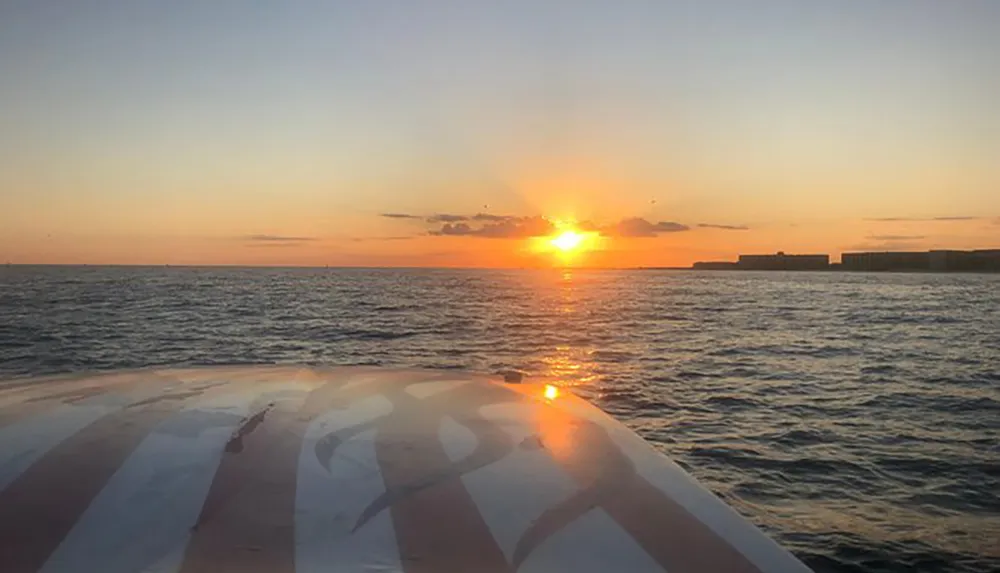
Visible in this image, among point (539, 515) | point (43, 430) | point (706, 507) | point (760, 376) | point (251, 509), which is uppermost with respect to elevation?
point (43, 430)

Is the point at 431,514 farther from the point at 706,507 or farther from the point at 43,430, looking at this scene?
the point at 43,430

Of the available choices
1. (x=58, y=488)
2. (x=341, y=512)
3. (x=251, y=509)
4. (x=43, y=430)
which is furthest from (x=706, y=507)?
(x=43, y=430)

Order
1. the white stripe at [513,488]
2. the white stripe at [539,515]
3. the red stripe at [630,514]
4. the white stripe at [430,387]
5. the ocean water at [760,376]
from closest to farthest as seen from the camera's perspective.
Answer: the white stripe at [539,515]
the red stripe at [630,514]
the white stripe at [513,488]
the white stripe at [430,387]
the ocean water at [760,376]

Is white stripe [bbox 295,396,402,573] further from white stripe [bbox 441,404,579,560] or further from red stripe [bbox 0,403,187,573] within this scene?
red stripe [bbox 0,403,187,573]

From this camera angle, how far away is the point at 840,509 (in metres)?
9.03

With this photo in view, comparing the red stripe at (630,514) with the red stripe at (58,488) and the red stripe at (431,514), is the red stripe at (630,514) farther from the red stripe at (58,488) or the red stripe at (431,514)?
the red stripe at (58,488)

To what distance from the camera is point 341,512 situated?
3520mm

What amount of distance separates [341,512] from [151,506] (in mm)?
944

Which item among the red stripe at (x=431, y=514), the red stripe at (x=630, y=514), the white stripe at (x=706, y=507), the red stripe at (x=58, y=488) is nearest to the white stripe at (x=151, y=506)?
the red stripe at (x=58, y=488)

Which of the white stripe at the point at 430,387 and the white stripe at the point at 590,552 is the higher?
the white stripe at the point at 430,387

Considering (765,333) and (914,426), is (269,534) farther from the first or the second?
(765,333)

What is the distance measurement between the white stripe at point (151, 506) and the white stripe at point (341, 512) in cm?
51

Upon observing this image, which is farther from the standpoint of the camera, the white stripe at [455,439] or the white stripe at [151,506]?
the white stripe at [455,439]

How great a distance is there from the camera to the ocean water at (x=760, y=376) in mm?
8883
